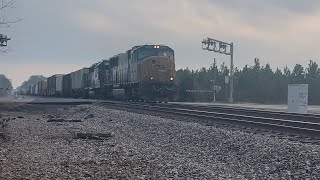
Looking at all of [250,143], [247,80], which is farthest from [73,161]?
[247,80]

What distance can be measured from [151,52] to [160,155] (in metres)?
25.9

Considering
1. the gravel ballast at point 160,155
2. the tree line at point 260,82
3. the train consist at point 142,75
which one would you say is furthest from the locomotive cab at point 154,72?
the tree line at point 260,82

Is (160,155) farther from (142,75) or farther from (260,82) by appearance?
(260,82)

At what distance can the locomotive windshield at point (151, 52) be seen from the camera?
122 ft

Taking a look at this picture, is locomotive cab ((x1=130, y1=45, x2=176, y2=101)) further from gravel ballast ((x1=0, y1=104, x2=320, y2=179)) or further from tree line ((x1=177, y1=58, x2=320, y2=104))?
tree line ((x1=177, y1=58, x2=320, y2=104))

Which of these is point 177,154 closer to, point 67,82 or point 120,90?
point 120,90

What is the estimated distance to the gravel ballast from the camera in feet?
Result: 30.8

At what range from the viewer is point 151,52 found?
123ft

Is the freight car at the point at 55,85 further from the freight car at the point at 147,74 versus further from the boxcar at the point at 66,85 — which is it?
the freight car at the point at 147,74

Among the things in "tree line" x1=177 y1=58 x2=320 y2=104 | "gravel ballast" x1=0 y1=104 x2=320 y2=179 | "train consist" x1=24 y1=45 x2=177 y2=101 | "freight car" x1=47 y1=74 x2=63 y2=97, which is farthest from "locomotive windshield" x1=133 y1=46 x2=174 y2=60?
"freight car" x1=47 y1=74 x2=63 y2=97

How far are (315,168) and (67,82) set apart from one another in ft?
219

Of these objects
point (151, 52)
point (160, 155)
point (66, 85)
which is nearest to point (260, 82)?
point (66, 85)

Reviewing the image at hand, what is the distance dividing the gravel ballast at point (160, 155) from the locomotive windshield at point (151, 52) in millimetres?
19699

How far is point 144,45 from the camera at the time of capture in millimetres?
37562
